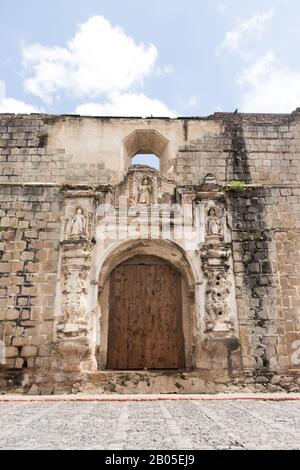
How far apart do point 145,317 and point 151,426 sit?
13.7 ft

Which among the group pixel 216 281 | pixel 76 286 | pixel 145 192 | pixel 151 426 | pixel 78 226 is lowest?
pixel 151 426

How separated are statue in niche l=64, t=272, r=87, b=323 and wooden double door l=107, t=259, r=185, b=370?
85cm

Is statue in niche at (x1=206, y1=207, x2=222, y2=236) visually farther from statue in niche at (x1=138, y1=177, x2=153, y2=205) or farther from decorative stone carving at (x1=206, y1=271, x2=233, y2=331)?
statue in niche at (x1=138, y1=177, x2=153, y2=205)

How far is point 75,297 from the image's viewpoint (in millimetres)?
6941

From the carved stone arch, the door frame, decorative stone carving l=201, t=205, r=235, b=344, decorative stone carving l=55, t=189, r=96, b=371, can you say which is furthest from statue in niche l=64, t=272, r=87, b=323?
the carved stone arch

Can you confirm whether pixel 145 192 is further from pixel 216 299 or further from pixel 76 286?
pixel 216 299

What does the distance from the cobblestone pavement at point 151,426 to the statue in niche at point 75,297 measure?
192 centimetres

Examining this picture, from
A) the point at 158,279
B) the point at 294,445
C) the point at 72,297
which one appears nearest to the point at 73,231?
the point at 72,297

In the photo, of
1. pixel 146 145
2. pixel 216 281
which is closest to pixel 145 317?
pixel 216 281

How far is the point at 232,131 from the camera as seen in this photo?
8.82 metres

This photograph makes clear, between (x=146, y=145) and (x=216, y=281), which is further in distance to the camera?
(x=146, y=145)

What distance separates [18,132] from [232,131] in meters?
4.91

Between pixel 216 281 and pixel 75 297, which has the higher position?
pixel 216 281

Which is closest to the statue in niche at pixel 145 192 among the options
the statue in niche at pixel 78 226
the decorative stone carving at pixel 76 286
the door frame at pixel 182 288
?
the door frame at pixel 182 288
